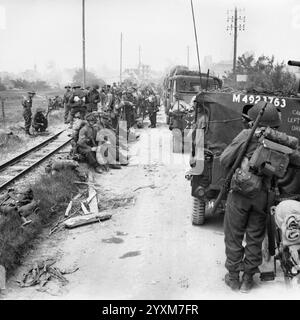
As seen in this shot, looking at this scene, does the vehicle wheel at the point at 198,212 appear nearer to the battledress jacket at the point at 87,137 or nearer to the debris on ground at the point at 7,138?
the battledress jacket at the point at 87,137

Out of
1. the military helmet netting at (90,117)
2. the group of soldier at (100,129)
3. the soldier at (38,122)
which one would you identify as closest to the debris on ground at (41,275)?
the group of soldier at (100,129)

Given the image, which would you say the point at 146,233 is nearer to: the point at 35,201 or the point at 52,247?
the point at 52,247

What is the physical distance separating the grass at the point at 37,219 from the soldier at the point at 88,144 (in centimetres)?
105

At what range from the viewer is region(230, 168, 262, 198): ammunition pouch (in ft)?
14.1

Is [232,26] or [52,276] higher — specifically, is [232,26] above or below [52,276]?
above

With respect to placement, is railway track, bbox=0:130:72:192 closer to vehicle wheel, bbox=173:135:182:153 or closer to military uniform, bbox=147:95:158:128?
vehicle wheel, bbox=173:135:182:153

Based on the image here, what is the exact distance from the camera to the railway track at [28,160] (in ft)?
32.5

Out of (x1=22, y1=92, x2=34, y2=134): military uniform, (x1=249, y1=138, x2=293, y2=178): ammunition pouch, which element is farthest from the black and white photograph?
(x1=22, y1=92, x2=34, y2=134): military uniform

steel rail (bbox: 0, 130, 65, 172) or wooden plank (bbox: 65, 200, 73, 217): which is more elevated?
wooden plank (bbox: 65, 200, 73, 217)

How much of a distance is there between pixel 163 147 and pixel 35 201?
719cm

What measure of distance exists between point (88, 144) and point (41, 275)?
5520mm

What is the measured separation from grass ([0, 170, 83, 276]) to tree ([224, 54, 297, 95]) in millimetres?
8973
